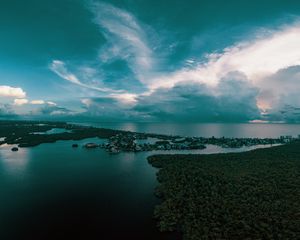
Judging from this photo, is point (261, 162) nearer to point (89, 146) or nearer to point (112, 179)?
point (112, 179)

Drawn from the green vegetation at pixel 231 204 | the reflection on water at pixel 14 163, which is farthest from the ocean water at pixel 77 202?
the green vegetation at pixel 231 204

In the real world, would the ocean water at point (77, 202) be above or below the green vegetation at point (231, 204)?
below

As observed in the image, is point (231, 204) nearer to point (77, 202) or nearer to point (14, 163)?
point (77, 202)

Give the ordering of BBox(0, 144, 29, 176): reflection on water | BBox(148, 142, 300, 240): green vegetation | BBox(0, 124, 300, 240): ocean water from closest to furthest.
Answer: BBox(148, 142, 300, 240): green vegetation, BBox(0, 124, 300, 240): ocean water, BBox(0, 144, 29, 176): reflection on water

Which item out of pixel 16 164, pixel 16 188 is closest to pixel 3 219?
pixel 16 188

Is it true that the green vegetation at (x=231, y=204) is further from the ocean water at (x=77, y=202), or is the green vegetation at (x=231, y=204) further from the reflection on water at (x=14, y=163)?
the reflection on water at (x=14, y=163)

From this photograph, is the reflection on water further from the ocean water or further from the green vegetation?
the green vegetation

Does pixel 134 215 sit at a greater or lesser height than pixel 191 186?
lesser

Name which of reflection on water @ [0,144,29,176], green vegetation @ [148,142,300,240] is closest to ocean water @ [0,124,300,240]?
reflection on water @ [0,144,29,176]
